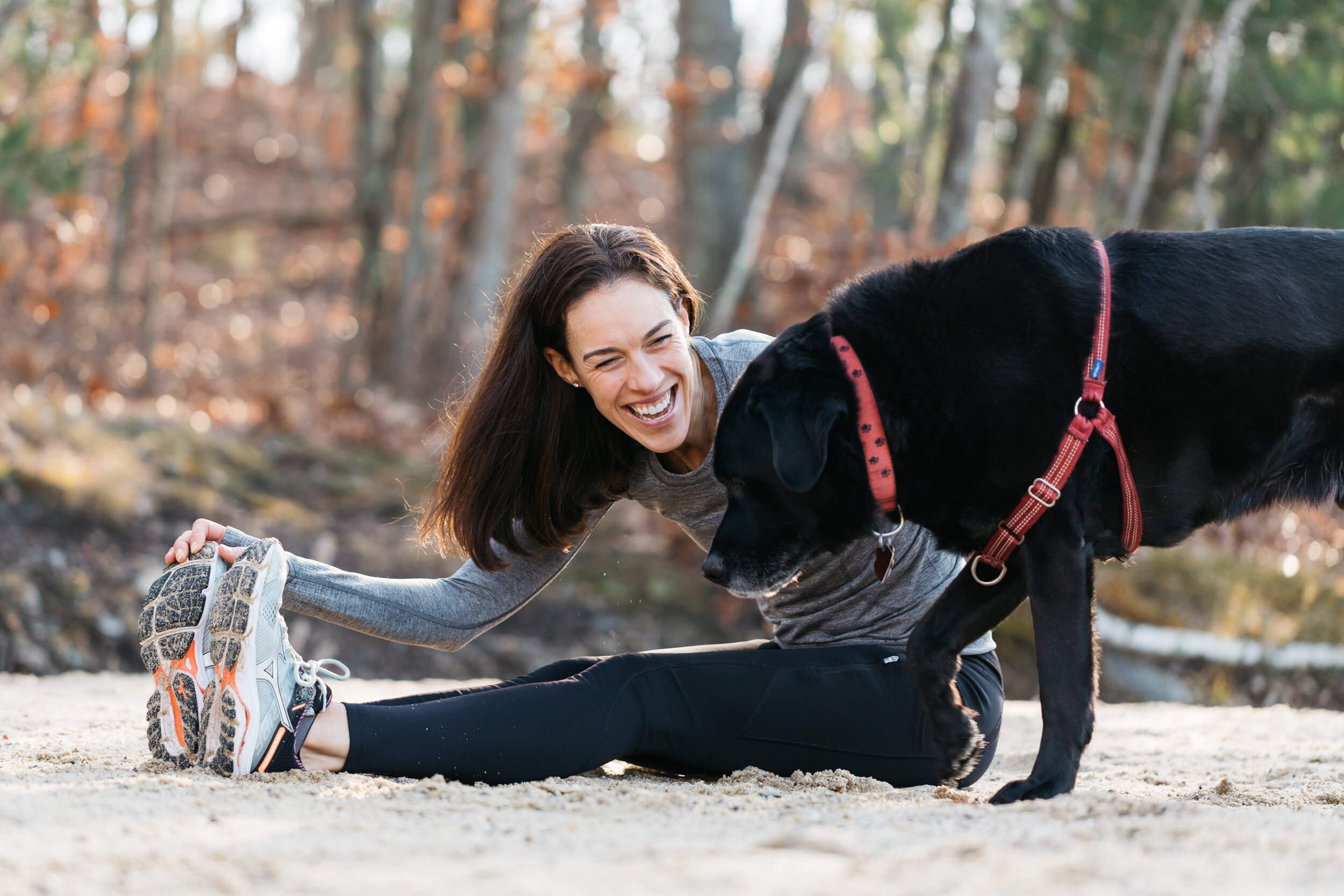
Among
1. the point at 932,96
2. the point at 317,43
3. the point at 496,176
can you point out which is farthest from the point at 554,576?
the point at 317,43

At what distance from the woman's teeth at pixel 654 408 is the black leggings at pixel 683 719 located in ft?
1.70

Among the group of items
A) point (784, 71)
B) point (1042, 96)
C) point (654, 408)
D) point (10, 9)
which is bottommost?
point (654, 408)

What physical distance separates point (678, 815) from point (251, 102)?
617 inches

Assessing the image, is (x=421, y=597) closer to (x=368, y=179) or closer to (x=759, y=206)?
(x=759, y=206)

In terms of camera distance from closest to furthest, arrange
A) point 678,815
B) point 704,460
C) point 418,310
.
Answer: point 678,815 < point 704,460 < point 418,310

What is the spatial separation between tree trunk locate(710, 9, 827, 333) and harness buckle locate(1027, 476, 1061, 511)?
12.6 feet

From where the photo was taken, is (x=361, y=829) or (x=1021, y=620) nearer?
(x=361, y=829)

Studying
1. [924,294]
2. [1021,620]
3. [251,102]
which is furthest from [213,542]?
[251,102]

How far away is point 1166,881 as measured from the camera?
4.50 ft

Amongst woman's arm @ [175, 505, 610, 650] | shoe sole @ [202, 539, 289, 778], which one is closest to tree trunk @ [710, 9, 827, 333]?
woman's arm @ [175, 505, 610, 650]

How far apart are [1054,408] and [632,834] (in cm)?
115

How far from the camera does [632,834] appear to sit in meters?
1.73

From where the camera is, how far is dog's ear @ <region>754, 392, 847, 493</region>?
2.29m

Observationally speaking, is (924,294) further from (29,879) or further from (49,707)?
(49,707)
